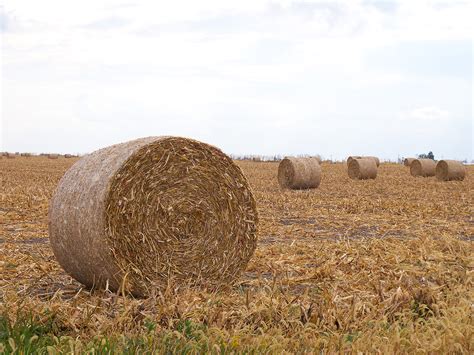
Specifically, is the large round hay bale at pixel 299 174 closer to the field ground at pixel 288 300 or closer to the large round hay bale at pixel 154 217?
the field ground at pixel 288 300

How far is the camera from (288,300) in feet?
20.4

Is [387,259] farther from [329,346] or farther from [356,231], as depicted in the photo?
[329,346]

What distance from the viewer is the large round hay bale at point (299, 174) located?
21344 millimetres

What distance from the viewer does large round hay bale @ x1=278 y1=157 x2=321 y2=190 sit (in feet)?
70.0

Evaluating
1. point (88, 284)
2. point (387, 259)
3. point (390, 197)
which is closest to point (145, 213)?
point (88, 284)

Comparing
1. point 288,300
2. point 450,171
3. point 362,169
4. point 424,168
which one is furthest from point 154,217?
point 424,168

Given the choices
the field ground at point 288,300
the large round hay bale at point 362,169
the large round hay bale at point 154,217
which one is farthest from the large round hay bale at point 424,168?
the large round hay bale at point 154,217

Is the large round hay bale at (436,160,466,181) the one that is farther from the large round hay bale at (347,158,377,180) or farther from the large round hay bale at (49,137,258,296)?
the large round hay bale at (49,137,258,296)

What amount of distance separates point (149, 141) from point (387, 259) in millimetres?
3663

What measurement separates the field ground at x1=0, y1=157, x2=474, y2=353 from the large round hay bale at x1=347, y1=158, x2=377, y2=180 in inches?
527

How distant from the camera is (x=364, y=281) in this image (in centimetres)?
784

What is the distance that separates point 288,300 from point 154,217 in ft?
6.47

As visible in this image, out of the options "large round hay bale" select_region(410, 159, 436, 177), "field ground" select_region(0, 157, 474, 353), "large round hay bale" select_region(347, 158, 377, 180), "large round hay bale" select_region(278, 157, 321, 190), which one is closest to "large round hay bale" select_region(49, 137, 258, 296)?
"field ground" select_region(0, 157, 474, 353)

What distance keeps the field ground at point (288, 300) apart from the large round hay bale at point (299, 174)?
787 cm
